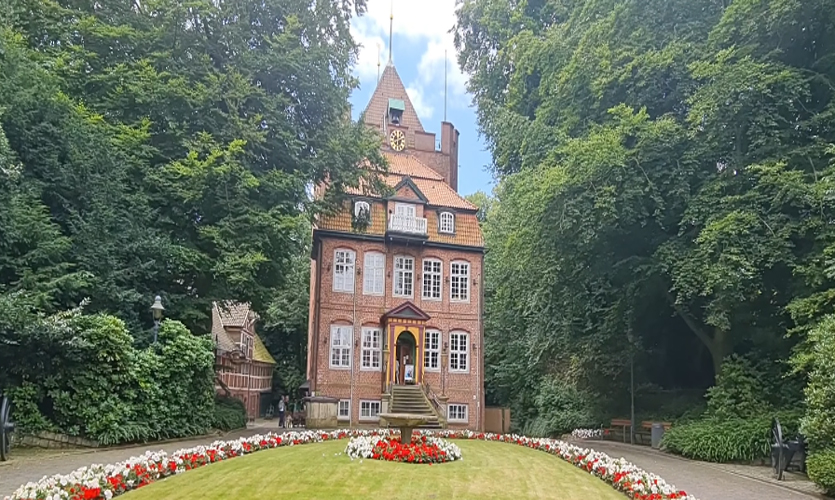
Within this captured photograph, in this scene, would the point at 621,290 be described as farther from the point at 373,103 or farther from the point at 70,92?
the point at 373,103

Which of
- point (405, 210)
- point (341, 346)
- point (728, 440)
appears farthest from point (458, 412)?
point (728, 440)

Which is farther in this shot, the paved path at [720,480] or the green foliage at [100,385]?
the green foliage at [100,385]

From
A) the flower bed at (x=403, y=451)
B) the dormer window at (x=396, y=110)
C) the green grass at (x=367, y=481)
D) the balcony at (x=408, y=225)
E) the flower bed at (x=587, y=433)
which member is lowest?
the flower bed at (x=587, y=433)

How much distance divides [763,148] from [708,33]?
4513mm

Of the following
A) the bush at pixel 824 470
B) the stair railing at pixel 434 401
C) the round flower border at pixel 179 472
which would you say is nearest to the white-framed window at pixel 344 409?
the stair railing at pixel 434 401

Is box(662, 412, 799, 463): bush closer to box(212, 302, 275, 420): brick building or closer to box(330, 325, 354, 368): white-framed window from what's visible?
box(330, 325, 354, 368): white-framed window

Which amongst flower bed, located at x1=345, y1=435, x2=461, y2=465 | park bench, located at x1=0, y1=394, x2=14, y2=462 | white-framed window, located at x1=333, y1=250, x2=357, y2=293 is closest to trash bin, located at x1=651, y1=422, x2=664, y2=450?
flower bed, located at x1=345, y1=435, x2=461, y2=465

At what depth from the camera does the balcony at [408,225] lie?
30500 millimetres

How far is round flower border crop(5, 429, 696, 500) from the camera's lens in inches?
299

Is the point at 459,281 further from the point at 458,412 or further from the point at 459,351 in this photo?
the point at 458,412

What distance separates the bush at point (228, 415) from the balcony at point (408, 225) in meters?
11.3

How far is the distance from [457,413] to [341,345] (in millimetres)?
6099

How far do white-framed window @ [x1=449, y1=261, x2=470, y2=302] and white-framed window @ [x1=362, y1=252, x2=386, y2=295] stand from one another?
3.26 meters

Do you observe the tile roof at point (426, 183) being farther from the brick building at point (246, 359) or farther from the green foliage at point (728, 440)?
the green foliage at point (728, 440)
